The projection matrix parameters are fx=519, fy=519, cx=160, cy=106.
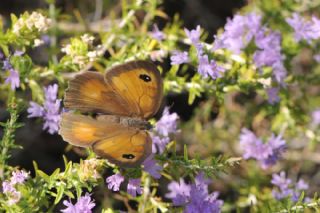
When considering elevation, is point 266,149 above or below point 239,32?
below

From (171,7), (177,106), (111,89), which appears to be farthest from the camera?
(171,7)

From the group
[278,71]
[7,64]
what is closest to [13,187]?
[7,64]

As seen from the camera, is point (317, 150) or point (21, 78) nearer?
point (21, 78)

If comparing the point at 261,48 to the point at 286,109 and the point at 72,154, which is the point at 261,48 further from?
the point at 72,154

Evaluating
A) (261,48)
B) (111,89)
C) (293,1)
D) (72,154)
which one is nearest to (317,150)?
(293,1)

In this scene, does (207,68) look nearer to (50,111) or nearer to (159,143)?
(159,143)

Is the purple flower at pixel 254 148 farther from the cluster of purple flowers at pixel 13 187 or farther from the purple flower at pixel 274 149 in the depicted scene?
the cluster of purple flowers at pixel 13 187
